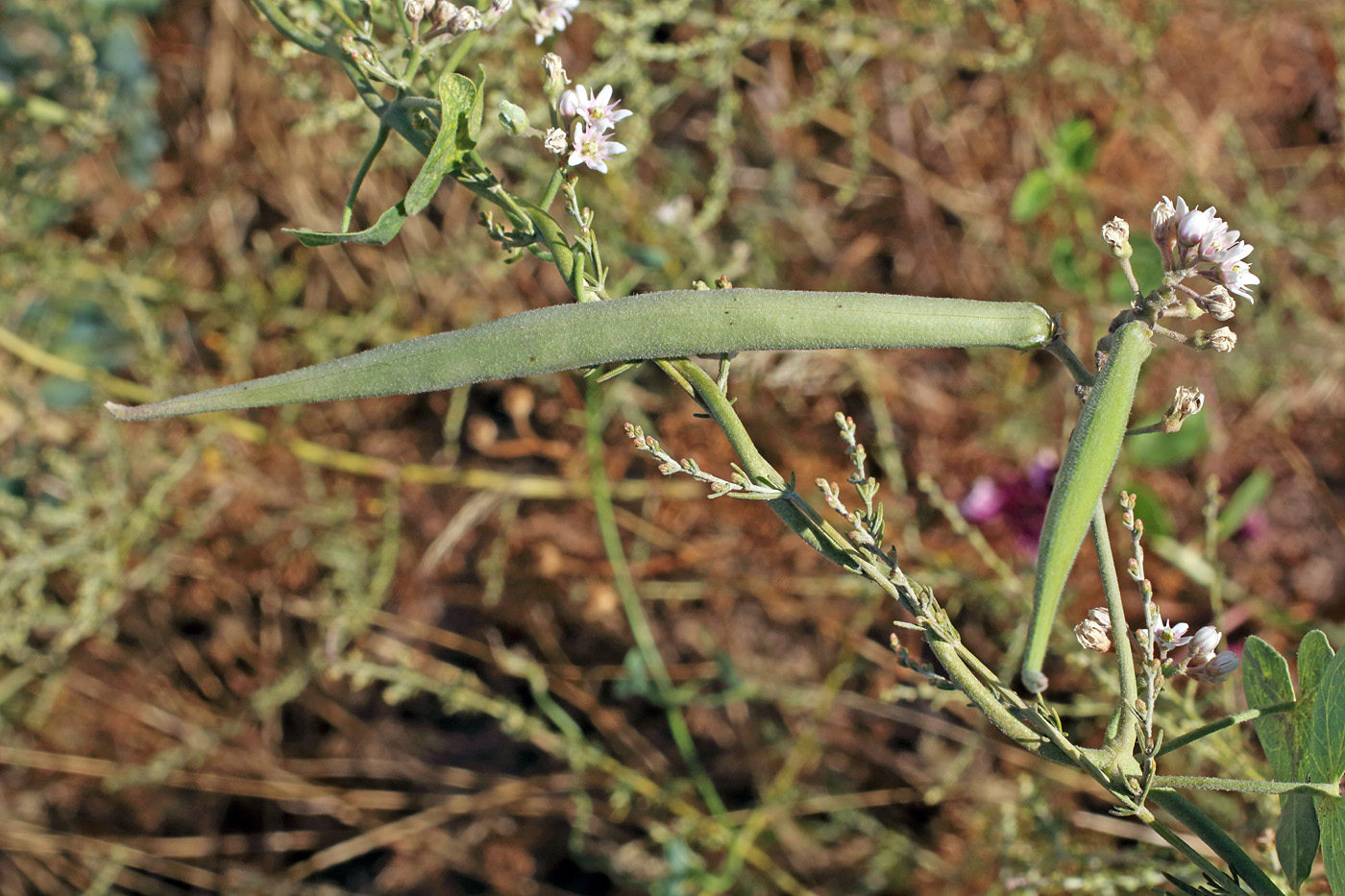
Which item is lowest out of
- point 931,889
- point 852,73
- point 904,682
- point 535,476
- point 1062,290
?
point 931,889

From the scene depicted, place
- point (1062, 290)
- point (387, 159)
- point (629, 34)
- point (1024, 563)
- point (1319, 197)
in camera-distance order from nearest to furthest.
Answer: point (629, 34) → point (387, 159) → point (1024, 563) → point (1062, 290) → point (1319, 197)

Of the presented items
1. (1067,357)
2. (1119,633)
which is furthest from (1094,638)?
(1067,357)

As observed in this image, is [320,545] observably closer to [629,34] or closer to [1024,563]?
[629,34]

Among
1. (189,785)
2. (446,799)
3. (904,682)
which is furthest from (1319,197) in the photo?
(189,785)

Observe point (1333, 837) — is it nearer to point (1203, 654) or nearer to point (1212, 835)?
point (1212, 835)

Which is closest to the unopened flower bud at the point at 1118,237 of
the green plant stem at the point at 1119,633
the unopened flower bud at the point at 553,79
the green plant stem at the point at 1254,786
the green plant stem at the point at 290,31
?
the green plant stem at the point at 1119,633

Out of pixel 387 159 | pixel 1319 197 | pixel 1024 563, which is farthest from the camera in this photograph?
pixel 1319 197
